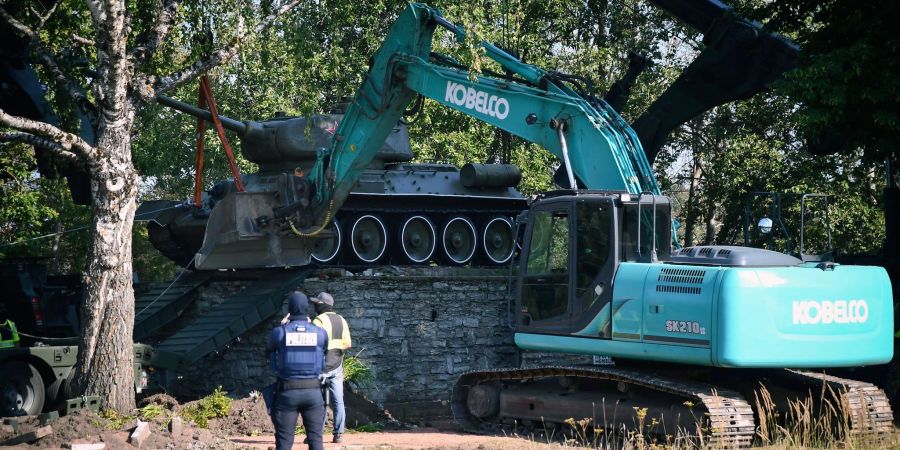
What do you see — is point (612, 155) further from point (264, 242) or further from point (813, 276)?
point (264, 242)

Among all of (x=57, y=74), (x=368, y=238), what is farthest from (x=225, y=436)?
(x=368, y=238)

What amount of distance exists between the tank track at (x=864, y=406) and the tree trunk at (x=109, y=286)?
7.58 meters

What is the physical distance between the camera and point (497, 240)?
22859mm

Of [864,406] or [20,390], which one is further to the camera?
[20,390]

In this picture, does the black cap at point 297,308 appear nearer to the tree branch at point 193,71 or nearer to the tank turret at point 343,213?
the tree branch at point 193,71

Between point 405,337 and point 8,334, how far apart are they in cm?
581

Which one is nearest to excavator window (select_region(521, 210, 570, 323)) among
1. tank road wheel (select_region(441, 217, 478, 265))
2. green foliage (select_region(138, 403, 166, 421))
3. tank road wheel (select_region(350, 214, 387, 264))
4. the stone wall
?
green foliage (select_region(138, 403, 166, 421))

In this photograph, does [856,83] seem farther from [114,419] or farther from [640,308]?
[114,419]

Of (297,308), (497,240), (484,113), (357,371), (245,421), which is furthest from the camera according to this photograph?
(497,240)

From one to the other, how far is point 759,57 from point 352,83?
12.6m

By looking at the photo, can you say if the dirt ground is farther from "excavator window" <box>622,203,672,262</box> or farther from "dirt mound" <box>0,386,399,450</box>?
"excavator window" <box>622,203,672,262</box>

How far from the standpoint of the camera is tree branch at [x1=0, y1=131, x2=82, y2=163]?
43.8 feet

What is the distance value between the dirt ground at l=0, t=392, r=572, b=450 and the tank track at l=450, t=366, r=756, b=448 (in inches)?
29.3

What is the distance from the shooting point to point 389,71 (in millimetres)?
16422
